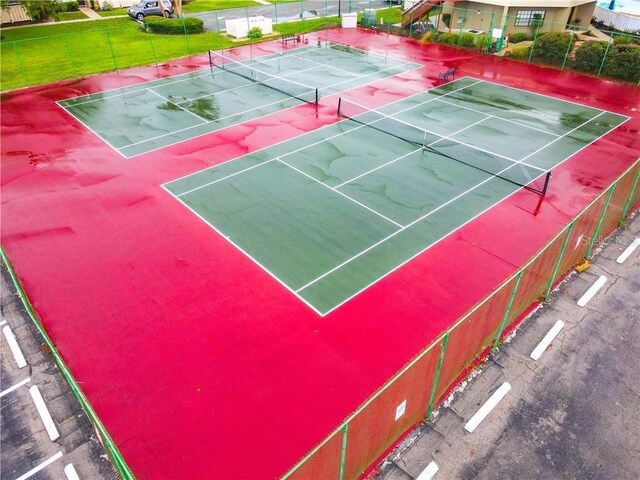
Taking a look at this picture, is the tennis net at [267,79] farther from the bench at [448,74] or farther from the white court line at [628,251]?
the white court line at [628,251]

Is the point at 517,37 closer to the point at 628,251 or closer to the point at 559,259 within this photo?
the point at 628,251

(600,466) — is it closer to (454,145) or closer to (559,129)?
(454,145)

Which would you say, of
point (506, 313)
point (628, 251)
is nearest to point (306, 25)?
point (628, 251)

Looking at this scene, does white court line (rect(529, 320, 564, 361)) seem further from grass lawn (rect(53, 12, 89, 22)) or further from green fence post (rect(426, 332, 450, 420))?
grass lawn (rect(53, 12, 89, 22))

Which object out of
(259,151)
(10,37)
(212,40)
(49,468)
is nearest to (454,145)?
(259,151)

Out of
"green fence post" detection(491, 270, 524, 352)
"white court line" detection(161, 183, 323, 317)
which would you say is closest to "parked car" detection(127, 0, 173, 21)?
"white court line" detection(161, 183, 323, 317)

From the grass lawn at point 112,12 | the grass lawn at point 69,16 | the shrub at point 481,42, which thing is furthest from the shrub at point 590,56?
the grass lawn at point 69,16
